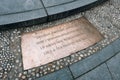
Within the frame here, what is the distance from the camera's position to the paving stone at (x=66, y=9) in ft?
9.96

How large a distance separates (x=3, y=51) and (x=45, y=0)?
1163mm

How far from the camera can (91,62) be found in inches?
106

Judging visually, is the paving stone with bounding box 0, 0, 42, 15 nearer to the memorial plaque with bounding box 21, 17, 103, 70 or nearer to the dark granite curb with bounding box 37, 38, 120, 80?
the memorial plaque with bounding box 21, 17, 103, 70

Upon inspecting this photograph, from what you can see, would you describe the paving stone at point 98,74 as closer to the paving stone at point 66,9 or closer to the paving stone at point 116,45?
the paving stone at point 116,45

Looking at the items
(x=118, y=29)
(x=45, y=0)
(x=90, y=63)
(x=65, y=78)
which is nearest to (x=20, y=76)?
(x=65, y=78)

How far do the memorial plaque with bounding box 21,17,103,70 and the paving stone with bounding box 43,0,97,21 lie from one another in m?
0.17

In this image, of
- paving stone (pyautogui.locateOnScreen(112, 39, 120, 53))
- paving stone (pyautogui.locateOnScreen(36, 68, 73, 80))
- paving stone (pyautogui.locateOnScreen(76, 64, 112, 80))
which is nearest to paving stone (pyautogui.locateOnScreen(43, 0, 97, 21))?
paving stone (pyautogui.locateOnScreen(112, 39, 120, 53))

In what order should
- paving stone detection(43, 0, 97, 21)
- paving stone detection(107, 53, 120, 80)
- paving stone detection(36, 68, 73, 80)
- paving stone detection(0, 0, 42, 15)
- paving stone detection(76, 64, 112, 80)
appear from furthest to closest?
paving stone detection(43, 0, 97, 21) < paving stone detection(0, 0, 42, 15) < paving stone detection(107, 53, 120, 80) < paving stone detection(76, 64, 112, 80) < paving stone detection(36, 68, 73, 80)

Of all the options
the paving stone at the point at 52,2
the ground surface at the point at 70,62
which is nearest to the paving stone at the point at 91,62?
the ground surface at the point at 70,62

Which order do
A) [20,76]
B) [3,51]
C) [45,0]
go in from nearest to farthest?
[20,76] → [3,51] → [45,0]

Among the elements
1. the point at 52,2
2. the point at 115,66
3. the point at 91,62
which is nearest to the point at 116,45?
the point at 115,66

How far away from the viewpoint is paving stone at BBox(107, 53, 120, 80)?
2.64m

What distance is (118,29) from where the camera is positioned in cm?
326

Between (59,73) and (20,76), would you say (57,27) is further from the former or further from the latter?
(20,76)
